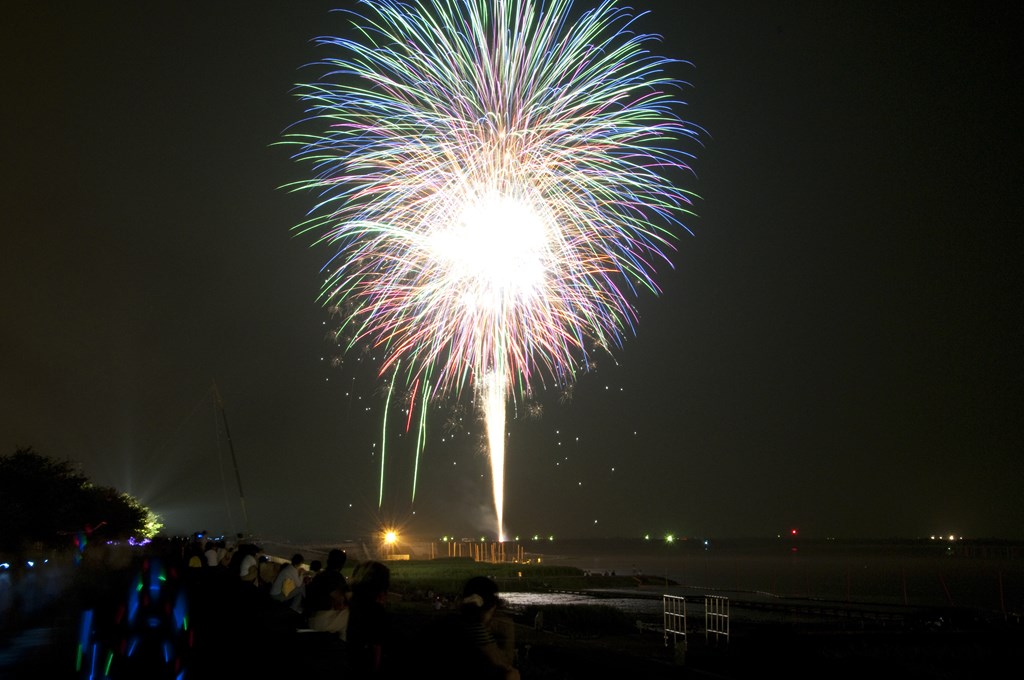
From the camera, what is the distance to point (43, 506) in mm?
34188

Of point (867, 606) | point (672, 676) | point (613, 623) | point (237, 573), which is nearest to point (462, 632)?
point (672, 676)

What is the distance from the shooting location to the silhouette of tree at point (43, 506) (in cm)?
2884

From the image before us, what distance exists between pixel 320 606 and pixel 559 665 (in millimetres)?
7679

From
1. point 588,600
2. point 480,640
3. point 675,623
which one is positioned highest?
point 480,640

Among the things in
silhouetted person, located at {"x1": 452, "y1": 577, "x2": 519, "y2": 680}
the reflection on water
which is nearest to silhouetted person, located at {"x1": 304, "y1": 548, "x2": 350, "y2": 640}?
silhouetted person, located at {"x1": 452, "y1": 577, "x2": 519, "y2": 680}

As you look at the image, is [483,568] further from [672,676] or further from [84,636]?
[84,636]

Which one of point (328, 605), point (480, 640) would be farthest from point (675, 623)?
point (480, 640)

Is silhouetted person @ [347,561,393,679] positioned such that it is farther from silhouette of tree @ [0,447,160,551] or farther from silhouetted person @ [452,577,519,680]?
silhouette of tree @ [0,447,160,551]

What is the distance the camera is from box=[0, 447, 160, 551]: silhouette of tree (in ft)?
94.6

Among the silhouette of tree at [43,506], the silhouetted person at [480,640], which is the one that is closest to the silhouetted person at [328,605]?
the silhouetted person at [480,640]

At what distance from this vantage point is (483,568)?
165 ft

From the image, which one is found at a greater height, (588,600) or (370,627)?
(370,627)

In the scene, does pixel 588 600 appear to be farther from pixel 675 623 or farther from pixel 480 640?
pixel 480 640

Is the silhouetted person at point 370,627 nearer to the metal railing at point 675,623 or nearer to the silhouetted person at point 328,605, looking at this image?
the silhouetted person at point 328,605
